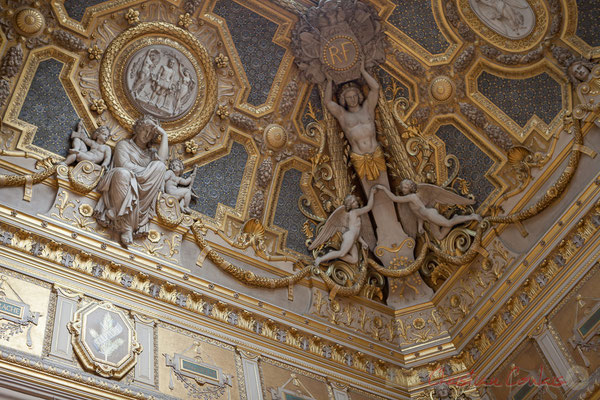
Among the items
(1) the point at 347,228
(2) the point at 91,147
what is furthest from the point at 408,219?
(2) the point at 91,147

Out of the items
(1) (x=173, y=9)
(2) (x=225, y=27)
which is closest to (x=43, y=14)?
(1) (x=173, y=9)

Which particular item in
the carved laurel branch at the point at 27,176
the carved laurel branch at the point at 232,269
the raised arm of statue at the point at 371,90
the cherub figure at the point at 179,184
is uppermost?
the raised arm of statue at the point at 371,90

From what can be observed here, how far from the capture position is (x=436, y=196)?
1317 centimetres

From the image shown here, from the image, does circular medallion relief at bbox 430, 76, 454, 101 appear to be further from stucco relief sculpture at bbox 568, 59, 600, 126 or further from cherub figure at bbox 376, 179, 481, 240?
stucco relief sculpture at bbox 568, 59, 600, 126

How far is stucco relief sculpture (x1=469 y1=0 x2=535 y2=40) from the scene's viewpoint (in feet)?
40.4

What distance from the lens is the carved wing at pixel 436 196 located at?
1295 centimetres

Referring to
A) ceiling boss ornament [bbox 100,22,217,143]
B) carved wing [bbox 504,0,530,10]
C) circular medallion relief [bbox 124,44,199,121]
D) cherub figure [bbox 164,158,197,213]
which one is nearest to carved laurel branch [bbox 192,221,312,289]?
cherub figure [bbox 164,158,197,213]

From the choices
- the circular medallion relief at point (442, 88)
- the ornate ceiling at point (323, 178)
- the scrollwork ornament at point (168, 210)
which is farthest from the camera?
the circular medallion relief at point (442, 88)

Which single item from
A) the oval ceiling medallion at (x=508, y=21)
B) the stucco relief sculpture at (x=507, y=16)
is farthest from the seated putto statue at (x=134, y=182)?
the stucco relief sculpture at (x=507, y=16)

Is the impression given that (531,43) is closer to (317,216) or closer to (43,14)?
(317,216)

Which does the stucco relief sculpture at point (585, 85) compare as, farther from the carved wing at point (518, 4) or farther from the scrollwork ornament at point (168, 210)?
the scrollwork ornament at point (168, 210)

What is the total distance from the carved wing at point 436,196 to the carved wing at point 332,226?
142cm

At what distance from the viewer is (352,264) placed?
1301 cm

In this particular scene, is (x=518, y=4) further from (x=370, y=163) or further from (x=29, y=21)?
(x=29, y=21)
